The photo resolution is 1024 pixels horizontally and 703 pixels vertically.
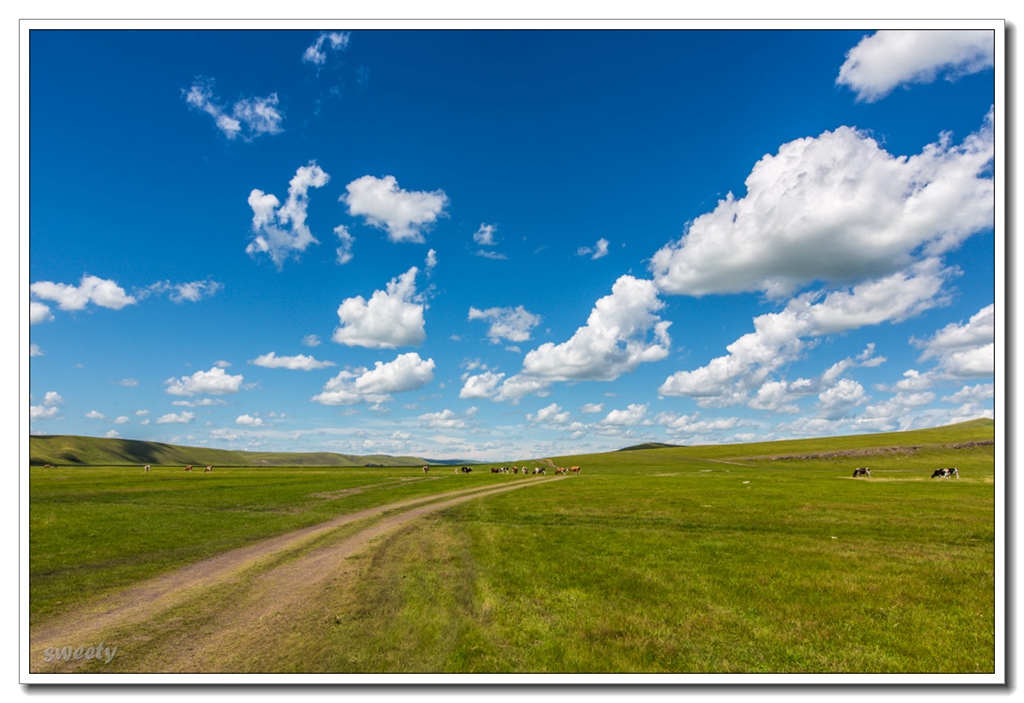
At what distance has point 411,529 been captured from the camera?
27.6 meters

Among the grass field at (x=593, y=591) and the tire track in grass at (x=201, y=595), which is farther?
the tire track in grass at (x=201, y=595)

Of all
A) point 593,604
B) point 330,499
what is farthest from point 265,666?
point 330,499

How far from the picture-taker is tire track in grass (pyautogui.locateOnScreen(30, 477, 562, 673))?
11000 mm

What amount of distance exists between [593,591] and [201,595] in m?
13.0

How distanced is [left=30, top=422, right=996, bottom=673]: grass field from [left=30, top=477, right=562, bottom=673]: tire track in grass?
0.41 m

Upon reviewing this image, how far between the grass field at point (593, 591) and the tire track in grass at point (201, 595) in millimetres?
414

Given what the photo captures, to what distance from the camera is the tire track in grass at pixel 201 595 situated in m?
11.0

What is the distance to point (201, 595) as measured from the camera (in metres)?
14.6

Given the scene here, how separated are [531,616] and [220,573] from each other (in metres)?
13.2

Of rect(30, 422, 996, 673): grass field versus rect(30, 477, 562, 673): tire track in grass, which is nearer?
rect(30, 422, 996, 673): grass field

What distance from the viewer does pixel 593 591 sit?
1467cm
